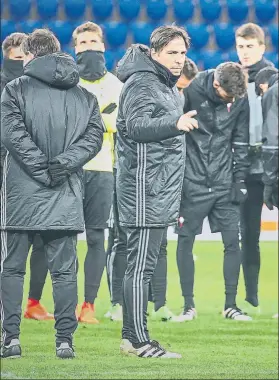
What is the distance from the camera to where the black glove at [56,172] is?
219 inches

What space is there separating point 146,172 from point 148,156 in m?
0.08

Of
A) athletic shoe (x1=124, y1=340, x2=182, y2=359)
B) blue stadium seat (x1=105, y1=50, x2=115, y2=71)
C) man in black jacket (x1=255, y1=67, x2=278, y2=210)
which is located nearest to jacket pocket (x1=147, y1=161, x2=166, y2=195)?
athletic shoe (x1=124, y1=340, x2=182, y2=359)

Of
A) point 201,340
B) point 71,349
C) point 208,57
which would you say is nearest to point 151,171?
point 71,349

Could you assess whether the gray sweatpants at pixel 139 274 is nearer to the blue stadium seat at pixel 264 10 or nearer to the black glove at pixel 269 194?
the black glove at pixel 269 194

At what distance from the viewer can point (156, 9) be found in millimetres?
14938

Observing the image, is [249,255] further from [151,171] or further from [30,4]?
[30,4]

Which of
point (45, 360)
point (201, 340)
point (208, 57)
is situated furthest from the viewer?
point (208, 57)

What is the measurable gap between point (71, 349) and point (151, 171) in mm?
1022

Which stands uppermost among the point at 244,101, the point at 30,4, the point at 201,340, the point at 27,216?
the point at 30,4

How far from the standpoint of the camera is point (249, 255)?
823 cm

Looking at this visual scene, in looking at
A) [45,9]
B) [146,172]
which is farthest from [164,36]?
[45,9]

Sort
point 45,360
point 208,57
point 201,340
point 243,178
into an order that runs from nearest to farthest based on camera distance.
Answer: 1. point 45,360
2. point 201,340
3. point 243,178
4. point 208,57

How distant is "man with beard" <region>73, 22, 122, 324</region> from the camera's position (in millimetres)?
7332

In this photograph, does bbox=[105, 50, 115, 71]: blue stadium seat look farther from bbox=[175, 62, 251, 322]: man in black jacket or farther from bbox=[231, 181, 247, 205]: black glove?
bbox=[231, 181, 247, 205]: black glove
